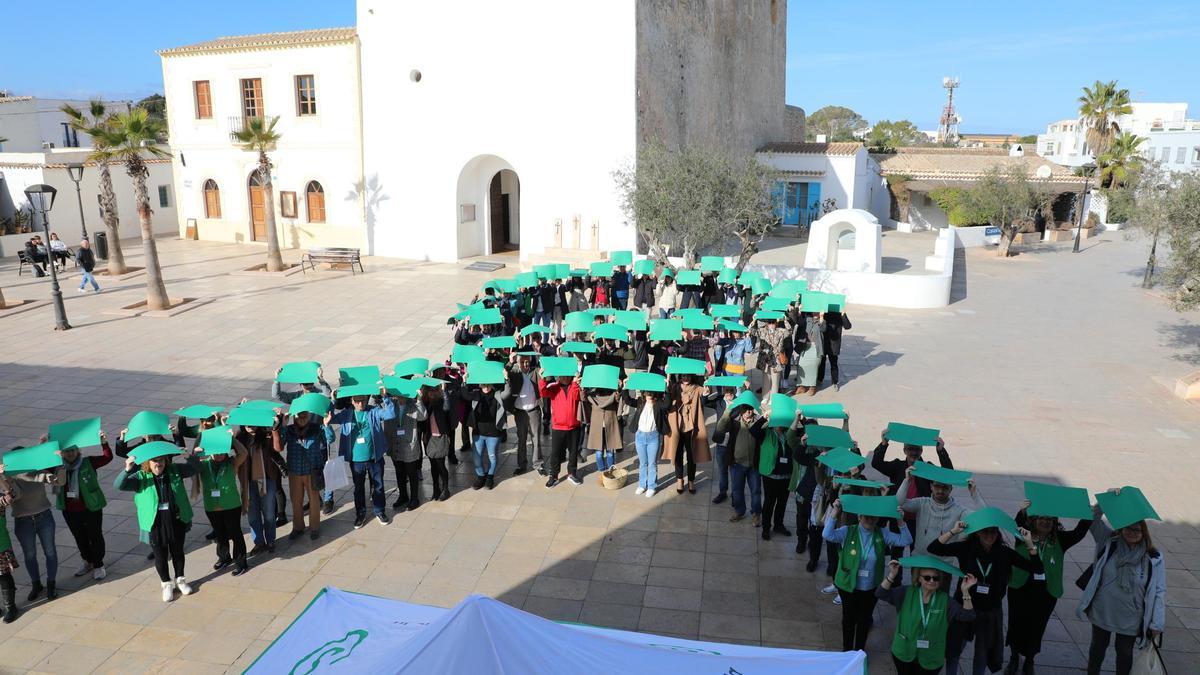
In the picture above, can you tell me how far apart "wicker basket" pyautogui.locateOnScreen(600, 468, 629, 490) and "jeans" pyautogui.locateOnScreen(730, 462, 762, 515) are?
1480 millimetres

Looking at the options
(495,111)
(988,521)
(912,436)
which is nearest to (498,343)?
(912,436)

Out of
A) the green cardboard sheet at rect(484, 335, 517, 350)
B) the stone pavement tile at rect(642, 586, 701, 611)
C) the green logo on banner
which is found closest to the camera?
the green logo on banner

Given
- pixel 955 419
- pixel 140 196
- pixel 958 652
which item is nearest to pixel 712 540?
pixel 958 652

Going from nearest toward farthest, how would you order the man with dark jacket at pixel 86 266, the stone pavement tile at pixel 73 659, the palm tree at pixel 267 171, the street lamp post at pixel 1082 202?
the stone pavement tile at pixel 73 659 → the man with dark jacket at pixel 86 266 → the palm tree at pixel 267 171 → the street lamp post at pixel 1082 202

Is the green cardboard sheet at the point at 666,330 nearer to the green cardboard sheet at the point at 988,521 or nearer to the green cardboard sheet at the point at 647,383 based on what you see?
the green cardboard sheet at the point at 647,383

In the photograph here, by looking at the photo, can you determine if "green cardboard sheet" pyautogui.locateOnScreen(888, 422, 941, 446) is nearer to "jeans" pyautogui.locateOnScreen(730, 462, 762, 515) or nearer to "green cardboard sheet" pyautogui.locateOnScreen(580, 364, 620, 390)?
"jeans" pyautogui.locateOnScreen(730, 462, 762, 515)

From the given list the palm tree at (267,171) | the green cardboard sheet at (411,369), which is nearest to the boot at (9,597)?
the green cardboard sheet at (411,369)

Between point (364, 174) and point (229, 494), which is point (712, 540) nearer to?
point (229, 494)

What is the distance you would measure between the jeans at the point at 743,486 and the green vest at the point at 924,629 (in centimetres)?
324

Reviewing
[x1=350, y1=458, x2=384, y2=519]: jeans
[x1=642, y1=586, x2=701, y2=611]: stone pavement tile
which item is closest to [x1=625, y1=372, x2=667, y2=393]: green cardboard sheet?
[x1=642, y1=586, x2=701, y2=611]: stone pavement tile

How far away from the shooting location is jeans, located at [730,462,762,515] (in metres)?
8.88

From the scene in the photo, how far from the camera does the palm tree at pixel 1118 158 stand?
40.8 m

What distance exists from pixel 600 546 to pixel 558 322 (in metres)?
7.91

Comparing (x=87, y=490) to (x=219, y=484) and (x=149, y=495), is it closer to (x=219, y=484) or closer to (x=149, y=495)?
(x=149, y=495)
